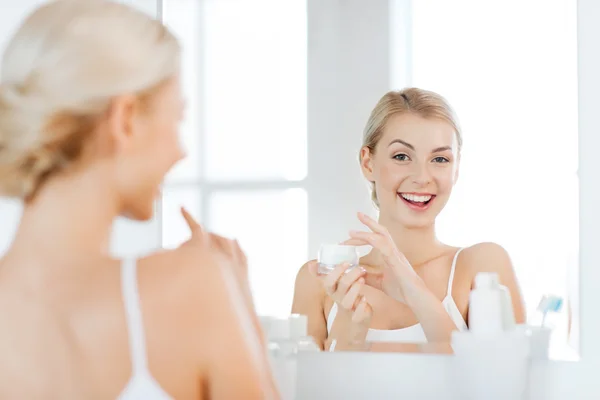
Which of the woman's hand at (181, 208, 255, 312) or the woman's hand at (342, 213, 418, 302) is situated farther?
the woman's hand at (342, 213, 418, 302)

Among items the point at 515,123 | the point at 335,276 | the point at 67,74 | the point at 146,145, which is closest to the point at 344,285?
the point at 335,276

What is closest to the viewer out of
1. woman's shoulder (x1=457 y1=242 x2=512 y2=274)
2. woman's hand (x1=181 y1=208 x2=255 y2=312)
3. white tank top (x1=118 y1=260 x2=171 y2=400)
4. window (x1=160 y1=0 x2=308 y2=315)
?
white tank top (x1=118 y1=260 x2=171 y2=400)

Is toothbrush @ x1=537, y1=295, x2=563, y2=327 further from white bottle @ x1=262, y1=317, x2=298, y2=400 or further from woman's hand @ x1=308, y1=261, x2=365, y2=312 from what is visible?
white bottle @ x1=262, y1=317, x2=298, y2=400

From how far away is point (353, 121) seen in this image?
3.89 ft

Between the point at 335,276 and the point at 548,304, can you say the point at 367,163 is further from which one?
the point at 548,304

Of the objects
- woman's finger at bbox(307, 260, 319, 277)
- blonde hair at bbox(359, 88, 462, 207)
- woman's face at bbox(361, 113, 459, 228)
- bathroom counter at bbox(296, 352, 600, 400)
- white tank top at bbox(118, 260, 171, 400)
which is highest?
blonde hair at bbox(359, 88, 462, 207)

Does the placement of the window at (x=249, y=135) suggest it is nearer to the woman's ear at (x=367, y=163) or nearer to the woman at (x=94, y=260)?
the woman's ear at (x=367, y=163)

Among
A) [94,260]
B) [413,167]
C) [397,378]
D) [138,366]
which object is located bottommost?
[397,378]

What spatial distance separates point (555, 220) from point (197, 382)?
60 cm

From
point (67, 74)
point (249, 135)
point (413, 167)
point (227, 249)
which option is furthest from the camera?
point (249, 135)

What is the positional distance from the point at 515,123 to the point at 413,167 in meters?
0.16

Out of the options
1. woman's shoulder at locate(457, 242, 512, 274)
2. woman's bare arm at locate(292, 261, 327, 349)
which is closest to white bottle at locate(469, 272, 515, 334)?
woman's shoulder at locate(457, 242, 512, 274)

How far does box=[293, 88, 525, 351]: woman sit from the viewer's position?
3.73 ft

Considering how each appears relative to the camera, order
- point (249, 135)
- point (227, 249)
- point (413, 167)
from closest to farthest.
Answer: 1. point (227, 249)
2. point (413, 167)
3. point (249, 135)
